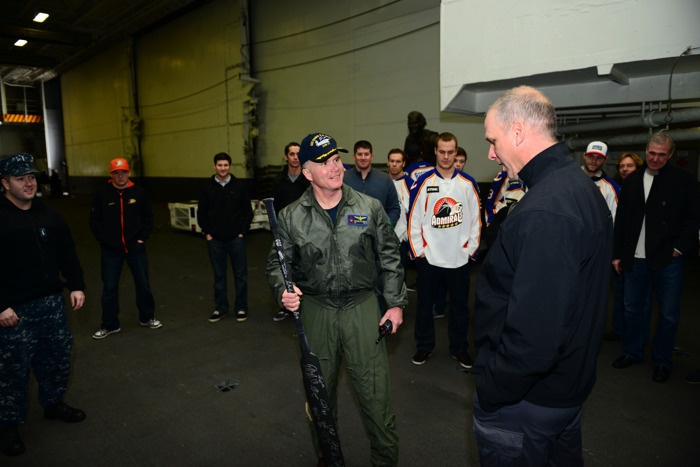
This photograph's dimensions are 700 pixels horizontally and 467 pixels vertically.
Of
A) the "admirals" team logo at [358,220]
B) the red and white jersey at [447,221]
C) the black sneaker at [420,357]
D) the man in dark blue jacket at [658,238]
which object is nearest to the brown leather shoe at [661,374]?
the man in dark blue jacket at [658,238]

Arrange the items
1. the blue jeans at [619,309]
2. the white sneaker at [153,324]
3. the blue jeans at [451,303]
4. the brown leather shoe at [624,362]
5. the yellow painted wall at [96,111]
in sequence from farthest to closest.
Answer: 1. the yellow painted wall at [96,111]
2. the white sneaker at [153,324]
3. the blue jeans at [619,309]
4. the blue jeans at [451,303]
5. the brown leather shoe at [624,362]

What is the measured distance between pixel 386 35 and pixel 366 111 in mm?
1839

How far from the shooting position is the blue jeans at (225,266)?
535 cm

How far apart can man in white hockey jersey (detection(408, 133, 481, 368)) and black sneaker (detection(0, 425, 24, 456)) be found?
3.03 metres

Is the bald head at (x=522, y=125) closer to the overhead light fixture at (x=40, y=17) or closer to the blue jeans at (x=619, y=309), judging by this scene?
the blue jeans at (x=619, y=309)

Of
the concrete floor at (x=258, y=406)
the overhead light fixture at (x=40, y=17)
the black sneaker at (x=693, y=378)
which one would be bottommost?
the concrete floor at (x=258, y=406)

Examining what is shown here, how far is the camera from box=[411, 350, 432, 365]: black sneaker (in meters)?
4.14

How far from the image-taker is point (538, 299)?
54.4 inches

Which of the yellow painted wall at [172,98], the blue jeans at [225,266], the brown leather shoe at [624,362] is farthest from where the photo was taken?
the yellow painted wall at [172,98]

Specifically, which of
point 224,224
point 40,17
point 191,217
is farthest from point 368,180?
point 40,17

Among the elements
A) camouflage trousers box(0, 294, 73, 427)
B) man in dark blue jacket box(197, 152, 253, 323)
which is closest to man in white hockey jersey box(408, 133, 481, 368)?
man in dark blue jacket box(197, 152, 253, 323)

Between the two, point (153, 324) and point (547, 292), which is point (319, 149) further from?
point (153, 324)

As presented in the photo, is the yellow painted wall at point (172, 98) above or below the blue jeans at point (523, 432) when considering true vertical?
above

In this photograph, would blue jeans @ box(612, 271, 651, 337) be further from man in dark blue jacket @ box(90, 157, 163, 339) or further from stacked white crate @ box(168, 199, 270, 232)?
stacked white crate @ box(168, 199, 270, 232)
